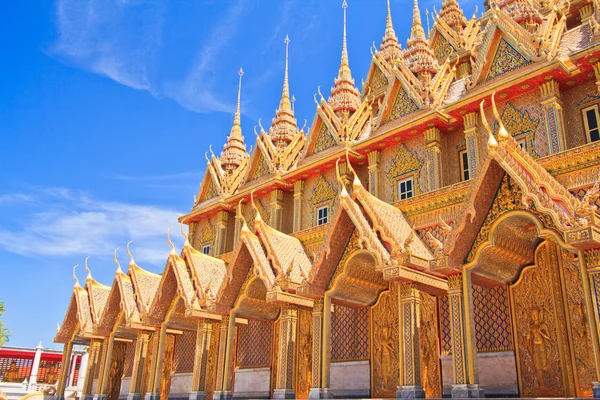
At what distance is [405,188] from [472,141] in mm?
2554

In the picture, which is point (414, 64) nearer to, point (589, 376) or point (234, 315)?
point (234, 315)

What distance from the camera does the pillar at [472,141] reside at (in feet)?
50.5

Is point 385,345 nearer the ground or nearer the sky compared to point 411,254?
nearer the ground

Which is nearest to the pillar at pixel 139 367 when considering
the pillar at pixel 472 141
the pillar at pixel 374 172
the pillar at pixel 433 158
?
the pillar at pixel 374 172

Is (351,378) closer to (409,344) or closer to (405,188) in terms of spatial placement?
(409,344)

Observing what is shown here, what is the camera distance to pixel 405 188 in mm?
17328

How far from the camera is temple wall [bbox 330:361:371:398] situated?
13977 mm

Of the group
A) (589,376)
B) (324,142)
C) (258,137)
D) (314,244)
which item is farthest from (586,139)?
(258,137)

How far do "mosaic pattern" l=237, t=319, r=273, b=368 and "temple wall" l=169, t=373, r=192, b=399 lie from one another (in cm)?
307

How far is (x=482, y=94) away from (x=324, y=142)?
6338 mm

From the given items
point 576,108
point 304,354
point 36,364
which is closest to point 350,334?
point 304,354

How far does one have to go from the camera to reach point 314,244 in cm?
1659

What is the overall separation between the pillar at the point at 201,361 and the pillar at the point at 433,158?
763 centimetres

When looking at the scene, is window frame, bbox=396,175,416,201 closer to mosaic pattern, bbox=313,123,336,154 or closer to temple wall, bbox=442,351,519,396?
mosaic pattern, bbox=313,123,336,154
